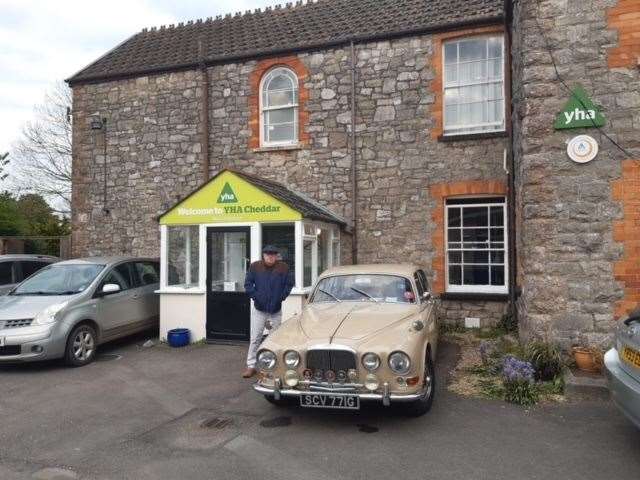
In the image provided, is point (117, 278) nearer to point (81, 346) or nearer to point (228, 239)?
point (81, 346)

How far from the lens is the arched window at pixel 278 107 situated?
11.7 m

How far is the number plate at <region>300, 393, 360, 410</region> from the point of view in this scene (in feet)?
15.8

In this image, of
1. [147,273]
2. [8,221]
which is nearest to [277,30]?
[147,273]

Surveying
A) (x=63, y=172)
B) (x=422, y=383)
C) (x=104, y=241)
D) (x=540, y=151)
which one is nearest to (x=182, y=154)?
(x=104, y=241)

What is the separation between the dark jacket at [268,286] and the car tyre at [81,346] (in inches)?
114

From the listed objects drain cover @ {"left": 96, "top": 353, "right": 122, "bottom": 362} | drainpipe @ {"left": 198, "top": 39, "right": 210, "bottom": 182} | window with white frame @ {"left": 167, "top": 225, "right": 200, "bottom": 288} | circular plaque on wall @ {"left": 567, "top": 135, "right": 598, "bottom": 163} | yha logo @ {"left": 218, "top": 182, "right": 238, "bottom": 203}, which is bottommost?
drain cover @ {"left": 96, "top": 353, "right": 122, "bottom": 362}

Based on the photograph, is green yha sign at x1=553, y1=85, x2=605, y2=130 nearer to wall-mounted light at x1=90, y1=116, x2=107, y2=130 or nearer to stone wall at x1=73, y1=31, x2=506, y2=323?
stone wall at x1=73, y1=31, x2=506, y2=323

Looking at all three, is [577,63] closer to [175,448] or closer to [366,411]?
[366,411]

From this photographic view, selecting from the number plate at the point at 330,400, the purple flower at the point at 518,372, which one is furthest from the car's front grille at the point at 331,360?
the purple flower at the point at 518,372

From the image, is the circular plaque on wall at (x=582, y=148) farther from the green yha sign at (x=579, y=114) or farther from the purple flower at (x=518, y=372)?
the purple flower at (x=518, y=372)

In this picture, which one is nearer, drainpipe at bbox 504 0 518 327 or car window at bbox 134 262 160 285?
drainpipe at bbox 504 0 518 327

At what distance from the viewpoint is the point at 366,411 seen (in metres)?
5.50

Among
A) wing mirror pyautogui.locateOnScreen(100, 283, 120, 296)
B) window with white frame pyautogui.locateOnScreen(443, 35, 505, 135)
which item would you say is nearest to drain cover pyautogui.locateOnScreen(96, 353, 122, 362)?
wing mirror pyautogui.locateOnScreen(100, 283, 120, 296)

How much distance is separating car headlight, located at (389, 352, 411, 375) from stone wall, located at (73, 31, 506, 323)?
18.8 feet
